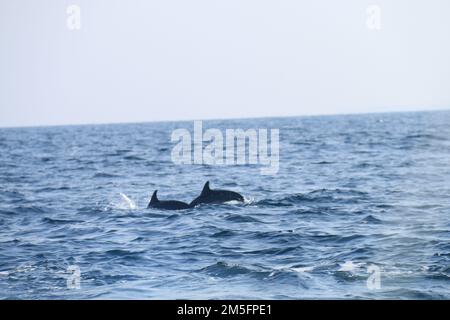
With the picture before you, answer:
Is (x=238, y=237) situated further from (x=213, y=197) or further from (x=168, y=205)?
(x=213, y=197)

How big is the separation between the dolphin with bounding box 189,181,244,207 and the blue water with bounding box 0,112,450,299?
1.71 feet

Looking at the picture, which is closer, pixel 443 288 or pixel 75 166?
pixel 443 288

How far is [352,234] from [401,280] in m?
4.10

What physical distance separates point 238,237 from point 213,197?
6.28 meters

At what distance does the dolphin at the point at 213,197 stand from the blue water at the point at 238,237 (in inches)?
20.5

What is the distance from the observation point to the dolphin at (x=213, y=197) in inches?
885

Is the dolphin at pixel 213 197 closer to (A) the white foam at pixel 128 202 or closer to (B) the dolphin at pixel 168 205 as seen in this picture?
(B) the dolphin at pixel 168 205

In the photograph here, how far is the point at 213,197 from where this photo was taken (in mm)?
22703

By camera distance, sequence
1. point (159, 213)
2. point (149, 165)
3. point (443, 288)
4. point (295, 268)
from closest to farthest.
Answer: point (443, 288) < point (295, 268) < point (159, 213) < point (149, 165)

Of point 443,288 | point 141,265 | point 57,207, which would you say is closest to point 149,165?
point 57,207

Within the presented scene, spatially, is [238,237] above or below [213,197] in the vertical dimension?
below

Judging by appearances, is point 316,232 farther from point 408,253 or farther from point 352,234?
point 408,253

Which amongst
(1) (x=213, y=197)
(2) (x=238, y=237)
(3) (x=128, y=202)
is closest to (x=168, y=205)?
(1) (x=213, y=197)

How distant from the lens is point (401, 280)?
1198 centimetres
